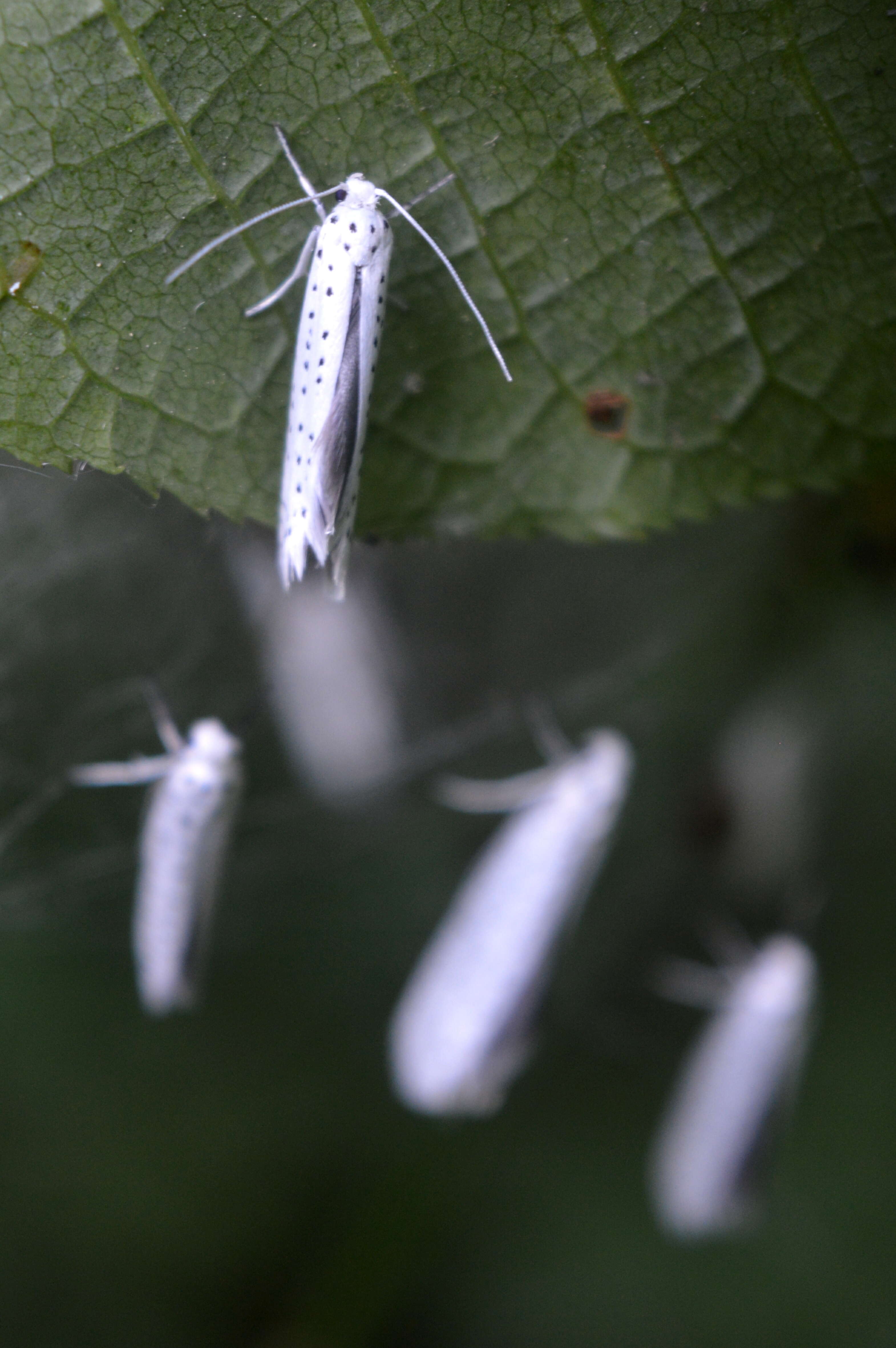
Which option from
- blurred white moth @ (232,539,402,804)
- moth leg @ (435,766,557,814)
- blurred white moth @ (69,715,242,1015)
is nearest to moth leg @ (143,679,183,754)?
blurred white moth @ (69,715,242,1015)

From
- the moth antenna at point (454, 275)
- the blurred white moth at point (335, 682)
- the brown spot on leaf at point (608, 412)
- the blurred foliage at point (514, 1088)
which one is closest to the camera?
the moth antenna at point (454, 275)

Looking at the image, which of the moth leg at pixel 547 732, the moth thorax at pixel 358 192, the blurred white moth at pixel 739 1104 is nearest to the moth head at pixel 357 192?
the moth thorax at pixel 358 192

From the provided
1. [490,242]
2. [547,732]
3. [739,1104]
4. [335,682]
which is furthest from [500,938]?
[490,242]

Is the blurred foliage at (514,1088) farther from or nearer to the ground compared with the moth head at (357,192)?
nearer to the ground

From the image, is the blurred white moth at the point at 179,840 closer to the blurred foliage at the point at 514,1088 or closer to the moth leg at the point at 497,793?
the blurred foliage at the point at 514,1088

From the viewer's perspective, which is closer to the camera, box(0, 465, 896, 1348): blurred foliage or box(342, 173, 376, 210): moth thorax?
box(342, 173, 376, 210): moth thorax

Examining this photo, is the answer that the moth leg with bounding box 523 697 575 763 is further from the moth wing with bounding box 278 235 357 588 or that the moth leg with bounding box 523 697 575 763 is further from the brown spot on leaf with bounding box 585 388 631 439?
the moth wing with bounding box 278 235 357 588
